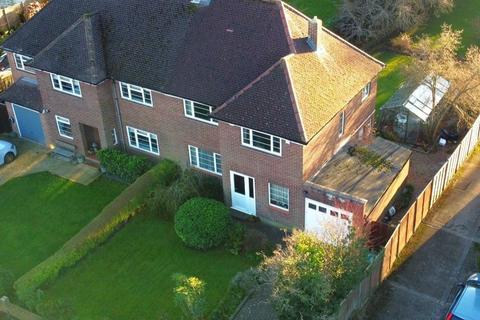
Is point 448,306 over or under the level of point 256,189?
under

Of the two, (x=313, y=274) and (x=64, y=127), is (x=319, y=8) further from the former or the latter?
(x=313, y=274)

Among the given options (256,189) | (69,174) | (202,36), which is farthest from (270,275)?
(69,174)

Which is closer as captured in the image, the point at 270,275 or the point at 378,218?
the point at 270,275

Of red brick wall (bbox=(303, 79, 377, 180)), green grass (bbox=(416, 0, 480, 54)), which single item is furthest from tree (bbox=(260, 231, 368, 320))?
green grass (bbox=(416, 0, 480, 54))

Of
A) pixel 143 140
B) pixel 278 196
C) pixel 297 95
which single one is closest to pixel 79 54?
pixel 143 140

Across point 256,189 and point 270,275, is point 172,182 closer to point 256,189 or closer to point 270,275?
point 256,189
